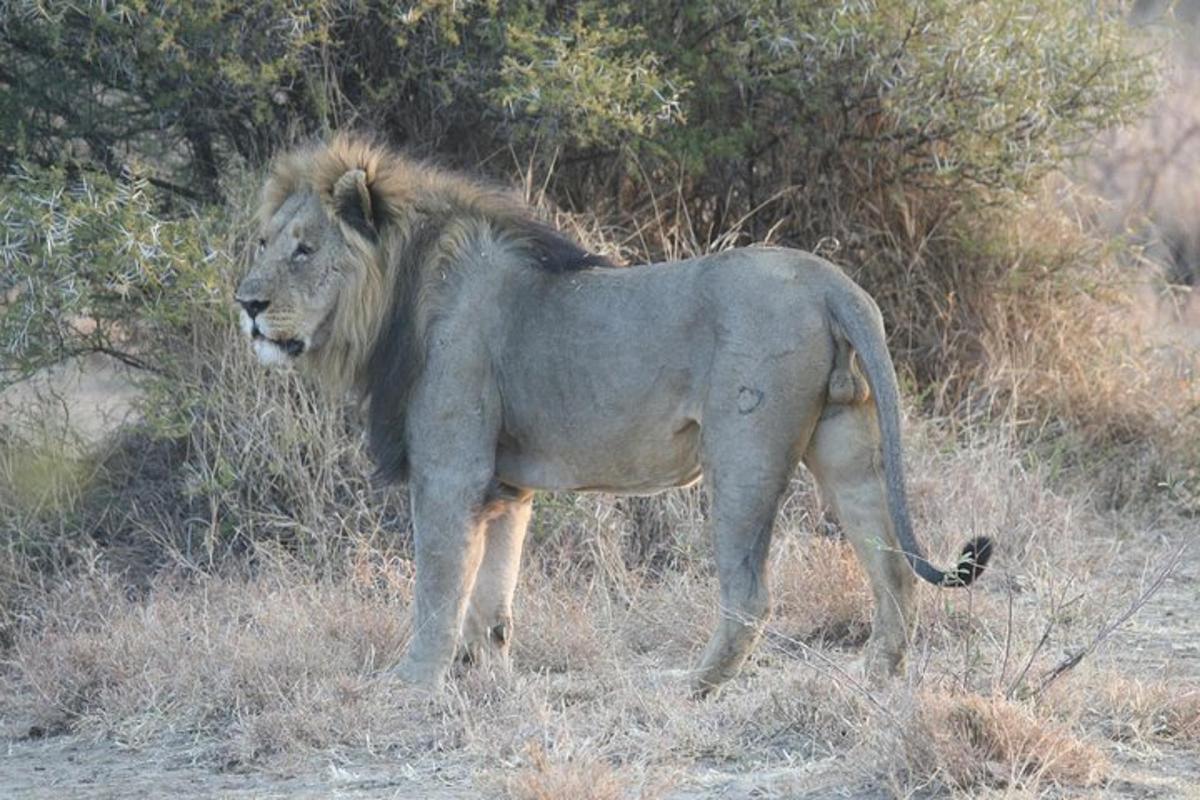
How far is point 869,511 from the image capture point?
565 cm

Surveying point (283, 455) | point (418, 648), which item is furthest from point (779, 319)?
point (283, 455)

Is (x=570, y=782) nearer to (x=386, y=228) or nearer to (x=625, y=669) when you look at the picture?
(x=625, y=669)

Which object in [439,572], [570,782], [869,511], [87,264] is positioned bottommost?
[439,572]

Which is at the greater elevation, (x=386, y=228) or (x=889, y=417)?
(x=386, y=228)

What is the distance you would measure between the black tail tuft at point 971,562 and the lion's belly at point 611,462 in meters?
0.86

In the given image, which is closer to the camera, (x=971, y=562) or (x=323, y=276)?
(x=971, y=562)

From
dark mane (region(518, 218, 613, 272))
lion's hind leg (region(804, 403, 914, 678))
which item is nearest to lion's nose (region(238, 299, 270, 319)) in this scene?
dark mane (region(518, 218, 613, 272))

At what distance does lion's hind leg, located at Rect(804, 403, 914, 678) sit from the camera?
5.62 metres

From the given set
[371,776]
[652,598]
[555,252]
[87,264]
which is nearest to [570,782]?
[371,776]

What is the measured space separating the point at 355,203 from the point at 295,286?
0.31m

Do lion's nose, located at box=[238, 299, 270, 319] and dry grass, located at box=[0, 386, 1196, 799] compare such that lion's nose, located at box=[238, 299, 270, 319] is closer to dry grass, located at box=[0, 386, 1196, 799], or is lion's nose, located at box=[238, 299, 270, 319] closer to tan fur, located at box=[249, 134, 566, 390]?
tan fur, located at box=[249, 134, 566, 390]

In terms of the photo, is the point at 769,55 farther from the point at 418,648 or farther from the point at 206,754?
the point at 206,754

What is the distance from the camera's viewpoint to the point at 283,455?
752 centimetres

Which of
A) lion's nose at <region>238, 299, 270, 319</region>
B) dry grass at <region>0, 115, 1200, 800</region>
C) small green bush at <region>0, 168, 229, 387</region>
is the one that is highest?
lion's nose at <region>238, 299, 270, 319</region>
